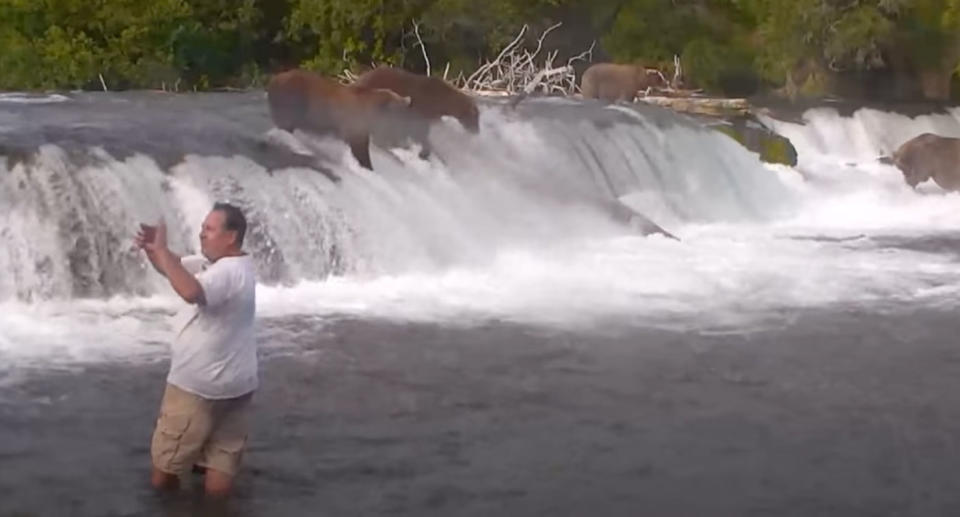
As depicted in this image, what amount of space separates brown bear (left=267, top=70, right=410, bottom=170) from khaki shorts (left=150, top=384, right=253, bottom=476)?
8310mm

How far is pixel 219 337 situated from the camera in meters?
5.58

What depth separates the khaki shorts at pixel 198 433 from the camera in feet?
18.6

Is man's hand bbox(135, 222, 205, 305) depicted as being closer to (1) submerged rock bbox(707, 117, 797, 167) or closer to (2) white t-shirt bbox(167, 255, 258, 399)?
(2) white t-shirt bbox(167, 255, 258, 399)

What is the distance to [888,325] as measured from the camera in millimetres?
10117

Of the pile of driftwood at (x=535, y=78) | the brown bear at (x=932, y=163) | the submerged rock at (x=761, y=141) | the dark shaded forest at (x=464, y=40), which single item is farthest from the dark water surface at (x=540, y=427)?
the dark shaded forest at (x=464, y=40)

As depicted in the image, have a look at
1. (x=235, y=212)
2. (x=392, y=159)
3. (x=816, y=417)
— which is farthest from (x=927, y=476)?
(x=392, y=159)

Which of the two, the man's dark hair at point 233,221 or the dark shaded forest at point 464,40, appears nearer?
the man's dark hair at point 233,221

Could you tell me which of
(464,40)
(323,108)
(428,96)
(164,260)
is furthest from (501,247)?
(464,40)

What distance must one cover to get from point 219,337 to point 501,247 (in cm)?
790

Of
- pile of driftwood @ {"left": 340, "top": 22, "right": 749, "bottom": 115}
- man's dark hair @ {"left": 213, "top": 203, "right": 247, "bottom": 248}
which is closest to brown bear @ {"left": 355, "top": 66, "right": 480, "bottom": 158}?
pile of driftwood @ {"left": 340, "top": 22, "right": 749, "bottom": 115}

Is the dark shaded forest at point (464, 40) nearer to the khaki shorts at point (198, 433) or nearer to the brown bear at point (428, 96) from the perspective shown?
the brown bear at point (428, 96)

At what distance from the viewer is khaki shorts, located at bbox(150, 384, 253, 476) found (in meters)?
5.67

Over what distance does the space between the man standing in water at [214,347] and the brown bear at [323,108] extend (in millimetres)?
8440

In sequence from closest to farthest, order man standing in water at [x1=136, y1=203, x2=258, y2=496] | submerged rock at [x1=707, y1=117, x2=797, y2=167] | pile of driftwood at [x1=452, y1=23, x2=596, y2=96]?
1. man standing in water at [x1=136, y1=203, x2=258, y2=496]
2. submerged rock at [x1=707, y1=117, x2=797, y2=167]
3. pile of driftwood at [x1=452, y1=23, x2=596, y2=96]
